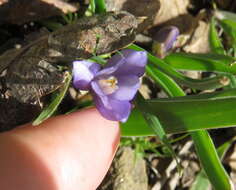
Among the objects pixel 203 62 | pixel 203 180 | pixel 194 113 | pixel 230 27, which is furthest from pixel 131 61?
pixel 203 180

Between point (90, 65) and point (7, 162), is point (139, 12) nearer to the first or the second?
point (90, 65)

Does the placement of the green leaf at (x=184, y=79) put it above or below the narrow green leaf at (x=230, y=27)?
above

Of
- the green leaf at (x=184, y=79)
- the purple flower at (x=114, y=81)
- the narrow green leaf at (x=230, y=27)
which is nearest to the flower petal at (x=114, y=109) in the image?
the purple flower at (x=114, y=81)

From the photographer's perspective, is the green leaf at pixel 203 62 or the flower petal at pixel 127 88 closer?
the flower petal at pixel 127 88

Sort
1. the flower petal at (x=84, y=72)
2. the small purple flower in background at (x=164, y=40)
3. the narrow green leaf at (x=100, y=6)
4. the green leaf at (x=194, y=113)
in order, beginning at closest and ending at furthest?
1. the flower petal at (x=84, y=72)
2. the green leaf at (x=194, y=113)
3. the narrow green leaf at (x=100, y=6)
4. the small purple flower in background at (x=164, y=40)

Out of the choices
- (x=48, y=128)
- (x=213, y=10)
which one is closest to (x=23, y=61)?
(x=48, y=128)

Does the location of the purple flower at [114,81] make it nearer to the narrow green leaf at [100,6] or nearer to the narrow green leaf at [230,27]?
the narrow green leaf at [100,6]

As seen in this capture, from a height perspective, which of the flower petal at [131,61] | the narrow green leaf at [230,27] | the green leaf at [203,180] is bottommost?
the green leaf at [203,180]

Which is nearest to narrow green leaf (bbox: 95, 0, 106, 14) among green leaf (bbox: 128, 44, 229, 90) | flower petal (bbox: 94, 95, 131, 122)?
green leaf (bbox: 128, 44, 229, 90)
